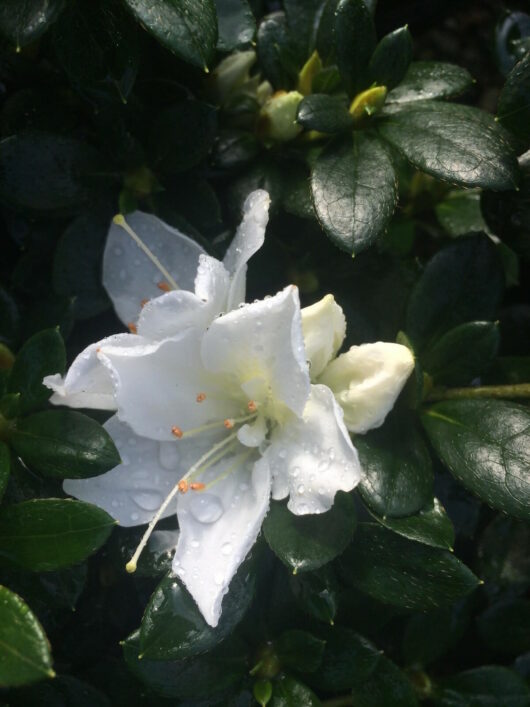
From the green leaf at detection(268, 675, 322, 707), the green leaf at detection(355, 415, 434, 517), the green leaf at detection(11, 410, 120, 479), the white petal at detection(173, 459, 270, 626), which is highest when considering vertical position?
the green leaf at detection(11, 410, 120, 479)

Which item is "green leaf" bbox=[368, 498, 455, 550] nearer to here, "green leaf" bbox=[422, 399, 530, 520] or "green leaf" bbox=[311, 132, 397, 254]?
"green leaf" bbox=[422, 399, 530, 520]

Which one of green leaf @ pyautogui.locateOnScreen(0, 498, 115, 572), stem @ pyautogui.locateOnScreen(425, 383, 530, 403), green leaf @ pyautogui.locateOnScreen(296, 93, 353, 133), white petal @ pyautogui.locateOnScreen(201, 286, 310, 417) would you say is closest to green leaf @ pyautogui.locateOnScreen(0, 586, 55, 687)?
green leaf @ pyautogui.locateOnScreen(0, 498, 115, 572)

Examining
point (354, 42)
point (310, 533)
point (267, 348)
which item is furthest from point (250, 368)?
point (354, 42)

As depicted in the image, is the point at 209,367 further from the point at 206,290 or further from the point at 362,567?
the point at 362,567

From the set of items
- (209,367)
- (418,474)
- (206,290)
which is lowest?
(418,474)

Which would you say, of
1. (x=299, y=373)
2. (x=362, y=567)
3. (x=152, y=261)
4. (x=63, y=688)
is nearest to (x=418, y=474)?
(x=362, y=567)

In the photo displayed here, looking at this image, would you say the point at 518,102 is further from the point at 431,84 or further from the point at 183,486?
the point at 183,486
